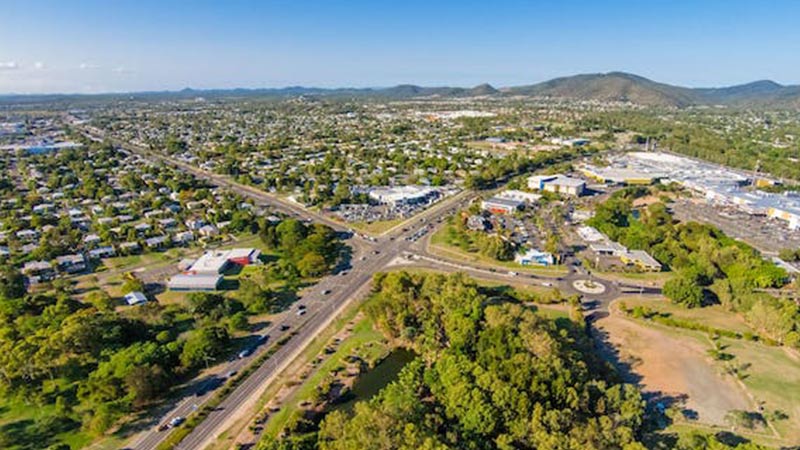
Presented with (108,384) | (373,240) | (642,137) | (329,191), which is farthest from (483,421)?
(642,137)

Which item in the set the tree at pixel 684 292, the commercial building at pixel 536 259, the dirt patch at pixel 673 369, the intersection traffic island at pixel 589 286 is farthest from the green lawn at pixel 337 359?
the tree at pixel 684 292

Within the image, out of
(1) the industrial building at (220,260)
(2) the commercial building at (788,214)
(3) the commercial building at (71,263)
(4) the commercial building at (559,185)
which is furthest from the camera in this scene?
(4) the commercial building at (559,185)

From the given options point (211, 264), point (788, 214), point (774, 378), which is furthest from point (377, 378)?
point (788, 214)

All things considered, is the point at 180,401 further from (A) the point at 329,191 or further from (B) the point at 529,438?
(A) the point at 329,191

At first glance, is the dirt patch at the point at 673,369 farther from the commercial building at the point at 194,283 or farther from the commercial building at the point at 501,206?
the commercial building at the point at 194,283

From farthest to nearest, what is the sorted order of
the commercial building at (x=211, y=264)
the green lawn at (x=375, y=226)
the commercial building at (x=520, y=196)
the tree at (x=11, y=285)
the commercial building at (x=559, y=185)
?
the commercial building at (x=559, y=185) < the commercial building at (x=520, y=196) < the green lawn at (x=375, y=226) < the commercial building at (x=211, y=264) < the tree at (x=11, y=285)

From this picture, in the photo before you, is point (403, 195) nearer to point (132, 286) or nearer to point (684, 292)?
point (132, 286)
